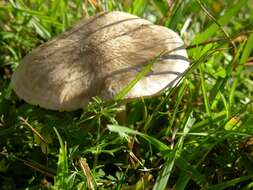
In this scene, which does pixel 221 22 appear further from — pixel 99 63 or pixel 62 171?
pixel 62 171

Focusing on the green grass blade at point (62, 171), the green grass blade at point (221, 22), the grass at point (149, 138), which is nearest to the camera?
the green grass blade at point (62, 171)

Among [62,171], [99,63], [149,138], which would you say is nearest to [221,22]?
[99,63]

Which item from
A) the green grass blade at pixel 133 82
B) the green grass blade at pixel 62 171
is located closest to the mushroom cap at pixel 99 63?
the green grass blade at pixel 133 82

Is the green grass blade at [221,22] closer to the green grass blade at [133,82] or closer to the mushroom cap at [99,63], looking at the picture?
the mushroom cap at [99,63]

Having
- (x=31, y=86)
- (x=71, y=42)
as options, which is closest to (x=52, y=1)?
(x=71, y=42)

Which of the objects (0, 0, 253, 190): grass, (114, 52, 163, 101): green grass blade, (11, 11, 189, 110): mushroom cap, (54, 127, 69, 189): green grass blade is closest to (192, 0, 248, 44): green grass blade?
(0, 0, 253, 190): grass

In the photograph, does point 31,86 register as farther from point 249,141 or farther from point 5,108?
point 249,141
